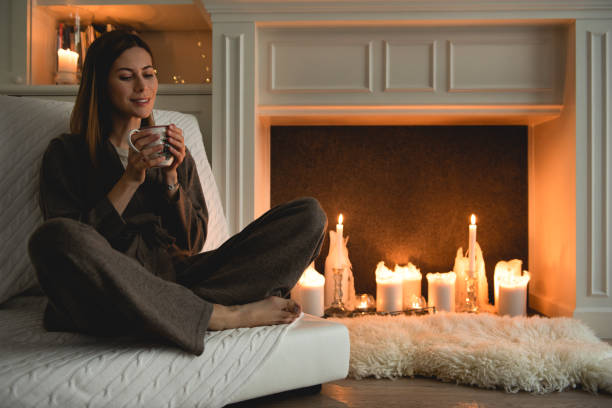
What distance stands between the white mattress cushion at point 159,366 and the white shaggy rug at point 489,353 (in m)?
0.26

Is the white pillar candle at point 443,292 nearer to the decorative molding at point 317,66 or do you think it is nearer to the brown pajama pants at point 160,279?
the decorative molding at point 317,66

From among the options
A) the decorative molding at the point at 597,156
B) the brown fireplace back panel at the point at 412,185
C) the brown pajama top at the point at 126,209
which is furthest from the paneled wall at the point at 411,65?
the brown pajama top at the point at 126,209

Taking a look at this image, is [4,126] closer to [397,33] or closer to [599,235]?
[397,33]

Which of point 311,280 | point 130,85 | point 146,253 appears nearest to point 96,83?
point 130,85

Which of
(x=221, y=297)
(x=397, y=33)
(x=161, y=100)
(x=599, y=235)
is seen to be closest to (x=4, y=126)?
(x=161, y=100)

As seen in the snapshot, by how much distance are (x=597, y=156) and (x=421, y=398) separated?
117 centimetres

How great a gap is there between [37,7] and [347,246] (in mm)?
1660

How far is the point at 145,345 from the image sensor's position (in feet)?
2.93

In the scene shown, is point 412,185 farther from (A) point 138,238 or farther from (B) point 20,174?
(B) point 20,174

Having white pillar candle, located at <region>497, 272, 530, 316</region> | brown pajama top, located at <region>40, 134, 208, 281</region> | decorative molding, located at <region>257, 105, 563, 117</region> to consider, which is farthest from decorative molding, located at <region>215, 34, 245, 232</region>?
white pillar candle, located at <region>497, 272, 530, 316</region>

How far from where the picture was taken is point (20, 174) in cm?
126

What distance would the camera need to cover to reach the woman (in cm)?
82

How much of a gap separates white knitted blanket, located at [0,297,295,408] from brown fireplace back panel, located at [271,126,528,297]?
48.6 inches

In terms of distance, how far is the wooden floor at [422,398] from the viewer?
1056mm
